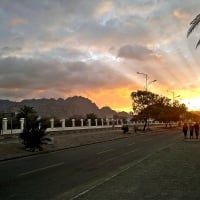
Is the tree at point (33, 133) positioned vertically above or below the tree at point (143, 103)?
below

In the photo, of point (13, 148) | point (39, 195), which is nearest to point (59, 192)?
point (39, 195)

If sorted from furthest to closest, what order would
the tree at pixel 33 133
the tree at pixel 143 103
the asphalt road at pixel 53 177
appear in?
the tree at pixel 143 103 → the tree at pixel 33 133 → the asphalt road at pixel 53 177

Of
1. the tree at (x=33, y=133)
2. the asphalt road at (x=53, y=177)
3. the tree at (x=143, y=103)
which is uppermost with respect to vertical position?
the tree at (x=143, y=103)

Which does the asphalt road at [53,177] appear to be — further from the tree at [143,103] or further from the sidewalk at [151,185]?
the tree at [143,103]

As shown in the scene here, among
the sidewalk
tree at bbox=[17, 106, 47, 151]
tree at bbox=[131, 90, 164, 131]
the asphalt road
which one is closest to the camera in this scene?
the sidewalk

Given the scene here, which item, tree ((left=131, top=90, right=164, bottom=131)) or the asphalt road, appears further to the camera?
tree ((left=131, top=90, right=164, bottom=131))

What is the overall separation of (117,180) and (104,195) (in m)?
2.84

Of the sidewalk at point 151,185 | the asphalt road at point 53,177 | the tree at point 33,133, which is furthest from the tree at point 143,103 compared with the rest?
the sidewalk at point 151,185

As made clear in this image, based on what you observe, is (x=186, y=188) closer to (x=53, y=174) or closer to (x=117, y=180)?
(x=117, y=180)

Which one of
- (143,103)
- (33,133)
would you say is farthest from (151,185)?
(143,103)

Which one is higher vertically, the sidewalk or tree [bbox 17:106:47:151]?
tree [bbox 17:106:47:151]

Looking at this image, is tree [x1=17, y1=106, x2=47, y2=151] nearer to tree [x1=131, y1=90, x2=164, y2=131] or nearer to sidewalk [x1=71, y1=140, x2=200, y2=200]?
sidewalk [x1=71, y1=140, x2=200, y2=200]

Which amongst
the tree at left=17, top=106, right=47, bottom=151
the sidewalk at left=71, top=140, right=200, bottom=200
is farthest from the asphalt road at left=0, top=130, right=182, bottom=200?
the tree at left=17, top=106, right=47, bottom=151

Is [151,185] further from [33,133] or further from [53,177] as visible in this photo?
[33,133]
